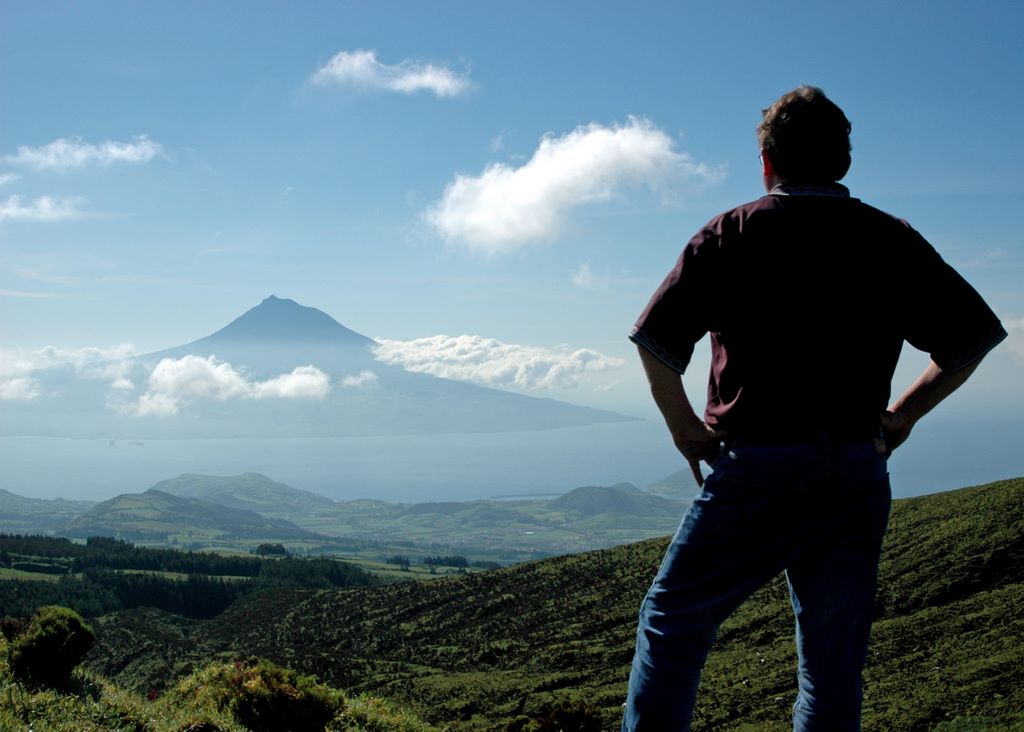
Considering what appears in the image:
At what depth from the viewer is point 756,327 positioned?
2709 millimetres

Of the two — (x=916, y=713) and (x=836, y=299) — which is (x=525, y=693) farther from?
(x=836, y=299)

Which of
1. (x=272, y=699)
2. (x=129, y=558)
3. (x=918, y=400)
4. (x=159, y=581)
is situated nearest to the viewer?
(x=918, y=400)

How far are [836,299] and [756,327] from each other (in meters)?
0.28

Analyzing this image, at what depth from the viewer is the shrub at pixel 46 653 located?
6.86 m

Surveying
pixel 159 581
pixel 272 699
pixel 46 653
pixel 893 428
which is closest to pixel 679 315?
pixel 893 428

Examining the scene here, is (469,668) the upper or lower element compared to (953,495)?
lower

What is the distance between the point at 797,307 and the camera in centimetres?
271

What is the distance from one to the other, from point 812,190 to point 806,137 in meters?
0.18

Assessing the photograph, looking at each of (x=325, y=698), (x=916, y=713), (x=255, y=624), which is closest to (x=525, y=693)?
(x=916, y=713)

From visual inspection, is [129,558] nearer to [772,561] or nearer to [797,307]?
[772,561]

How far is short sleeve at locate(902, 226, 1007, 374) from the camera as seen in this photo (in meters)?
2.83

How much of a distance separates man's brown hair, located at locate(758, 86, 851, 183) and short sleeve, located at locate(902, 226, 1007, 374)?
1.17ft

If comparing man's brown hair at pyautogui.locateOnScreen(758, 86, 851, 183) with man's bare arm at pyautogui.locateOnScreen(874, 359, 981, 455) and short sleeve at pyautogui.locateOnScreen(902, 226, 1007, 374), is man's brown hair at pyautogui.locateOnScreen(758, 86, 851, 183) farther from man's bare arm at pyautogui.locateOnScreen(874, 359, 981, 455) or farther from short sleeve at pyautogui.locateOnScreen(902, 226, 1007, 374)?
man's bare arm at pyautogui.locateOnScreen(874, 359, 981, 455)

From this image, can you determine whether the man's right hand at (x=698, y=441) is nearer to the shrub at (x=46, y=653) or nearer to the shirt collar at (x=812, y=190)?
the shirt collar at (x=812, y=190)
